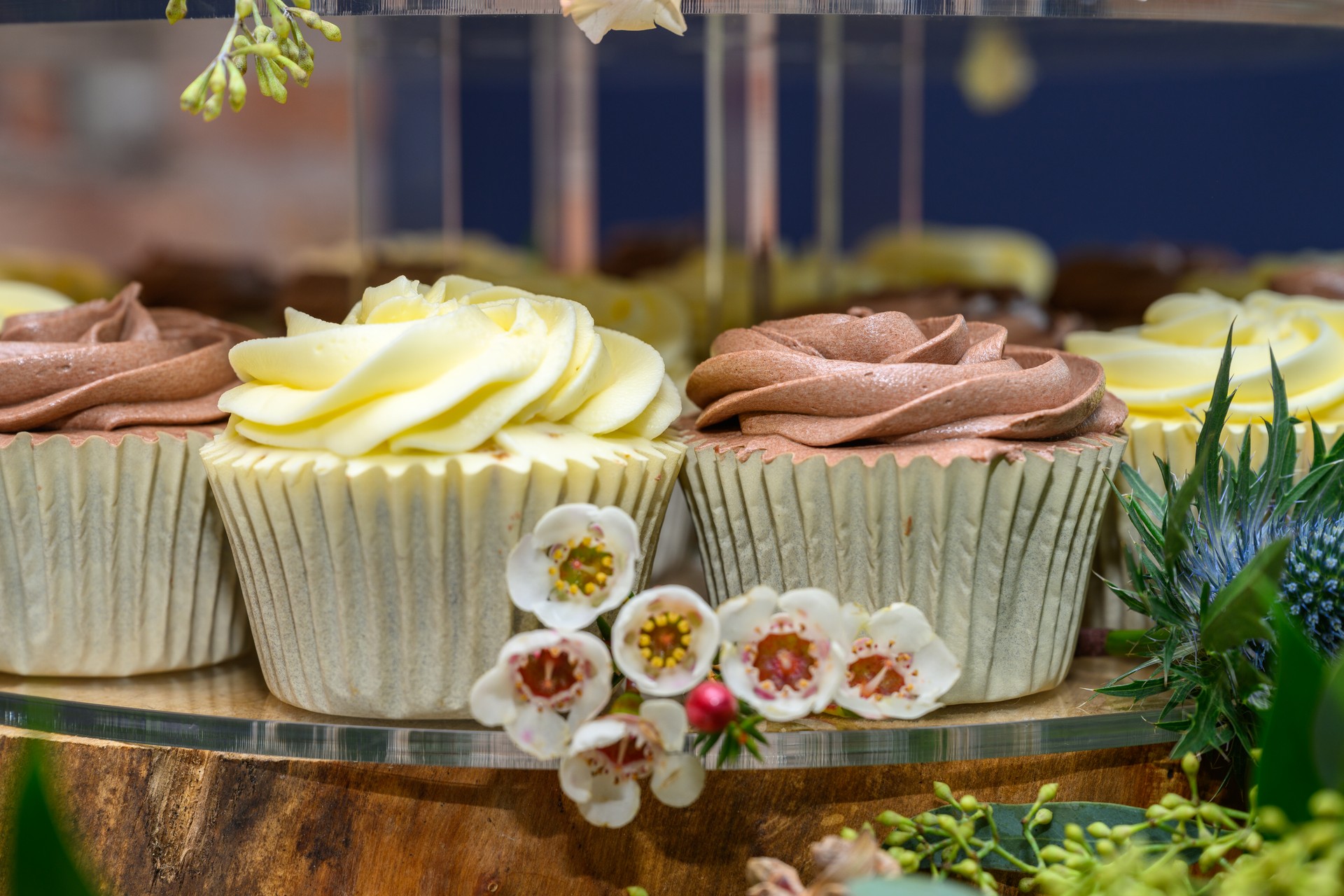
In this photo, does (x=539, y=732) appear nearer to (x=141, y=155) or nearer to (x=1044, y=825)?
(x=1044, y=825)

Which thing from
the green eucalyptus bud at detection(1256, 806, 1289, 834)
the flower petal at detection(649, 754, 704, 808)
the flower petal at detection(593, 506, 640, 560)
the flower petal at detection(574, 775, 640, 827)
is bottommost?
the flower petal at detection(574, 775, 640, 827)

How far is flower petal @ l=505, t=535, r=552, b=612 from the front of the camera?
2.65ft

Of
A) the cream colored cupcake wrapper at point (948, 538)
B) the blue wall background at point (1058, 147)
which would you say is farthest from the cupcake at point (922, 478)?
the blue wall background at point (1058, 147)

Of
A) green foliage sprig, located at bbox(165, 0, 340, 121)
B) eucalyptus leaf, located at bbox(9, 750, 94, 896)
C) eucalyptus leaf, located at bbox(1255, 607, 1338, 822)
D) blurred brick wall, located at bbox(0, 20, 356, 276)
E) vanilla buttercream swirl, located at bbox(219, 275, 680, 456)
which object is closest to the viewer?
eucalyptus leaf, located at bbox(9, 750, 94, 896)

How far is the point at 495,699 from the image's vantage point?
78 cm

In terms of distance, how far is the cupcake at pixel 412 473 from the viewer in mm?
885

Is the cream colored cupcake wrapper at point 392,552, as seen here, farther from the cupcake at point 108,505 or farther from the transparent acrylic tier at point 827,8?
the transparent acrylic tier at point 827,8

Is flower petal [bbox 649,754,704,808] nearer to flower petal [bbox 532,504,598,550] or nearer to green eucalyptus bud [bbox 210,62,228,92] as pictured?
flower petal [bbox 532,504,598,550]

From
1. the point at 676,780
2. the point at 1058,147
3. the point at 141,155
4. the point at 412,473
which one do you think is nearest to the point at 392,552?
the point at 412,473

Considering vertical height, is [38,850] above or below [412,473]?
below

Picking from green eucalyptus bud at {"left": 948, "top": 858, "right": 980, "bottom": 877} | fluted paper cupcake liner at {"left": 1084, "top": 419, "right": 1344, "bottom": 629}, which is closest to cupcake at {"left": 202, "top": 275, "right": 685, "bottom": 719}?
green eucalyptus bud at {"left": 948, "top": 858, "right": 980, "bottom": 877}

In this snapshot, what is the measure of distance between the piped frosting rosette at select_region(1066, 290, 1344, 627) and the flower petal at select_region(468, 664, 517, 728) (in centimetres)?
62

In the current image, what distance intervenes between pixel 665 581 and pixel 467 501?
498 mm

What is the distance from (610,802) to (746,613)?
160 mm
